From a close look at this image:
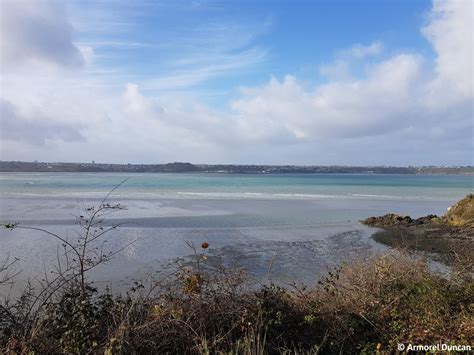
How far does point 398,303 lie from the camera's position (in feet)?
22.3

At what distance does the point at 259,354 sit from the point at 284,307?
1.18 meters

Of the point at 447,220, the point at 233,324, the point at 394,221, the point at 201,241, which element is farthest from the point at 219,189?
the point at 233,324

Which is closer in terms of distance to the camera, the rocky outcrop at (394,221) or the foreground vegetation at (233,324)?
the foreground vegetation at (233,324)

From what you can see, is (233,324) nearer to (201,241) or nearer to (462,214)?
(201,241)

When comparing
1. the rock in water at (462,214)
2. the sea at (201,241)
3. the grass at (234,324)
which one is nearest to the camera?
the grass at (234,324)

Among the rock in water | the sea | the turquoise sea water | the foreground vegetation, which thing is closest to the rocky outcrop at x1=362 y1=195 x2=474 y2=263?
the rock in water

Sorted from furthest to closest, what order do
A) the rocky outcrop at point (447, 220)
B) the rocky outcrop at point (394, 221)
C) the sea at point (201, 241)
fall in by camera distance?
the rocky outcrop at point (394, 221)
the rocky outcrop at point (447, 220)
the sea at point (201, 241)

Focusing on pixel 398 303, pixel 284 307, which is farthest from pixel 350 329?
pixel 398 303

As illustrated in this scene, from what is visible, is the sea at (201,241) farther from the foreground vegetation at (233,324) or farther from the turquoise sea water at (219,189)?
the turquoise sea water at (219,189)

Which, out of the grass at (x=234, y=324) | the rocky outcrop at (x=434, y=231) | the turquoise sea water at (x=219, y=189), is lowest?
the rocky outcrop at (x=434, y=231)

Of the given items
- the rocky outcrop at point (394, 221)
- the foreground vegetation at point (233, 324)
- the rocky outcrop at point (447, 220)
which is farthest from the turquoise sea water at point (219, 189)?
the foreground vegetation at point (233, 324)

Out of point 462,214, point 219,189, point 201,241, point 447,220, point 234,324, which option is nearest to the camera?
point 234,324

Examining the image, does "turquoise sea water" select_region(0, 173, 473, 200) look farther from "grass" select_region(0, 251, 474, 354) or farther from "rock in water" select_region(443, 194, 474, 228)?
"grass" select_region(0, 251, 474, 354)

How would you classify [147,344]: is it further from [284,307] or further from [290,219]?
[290,219]
